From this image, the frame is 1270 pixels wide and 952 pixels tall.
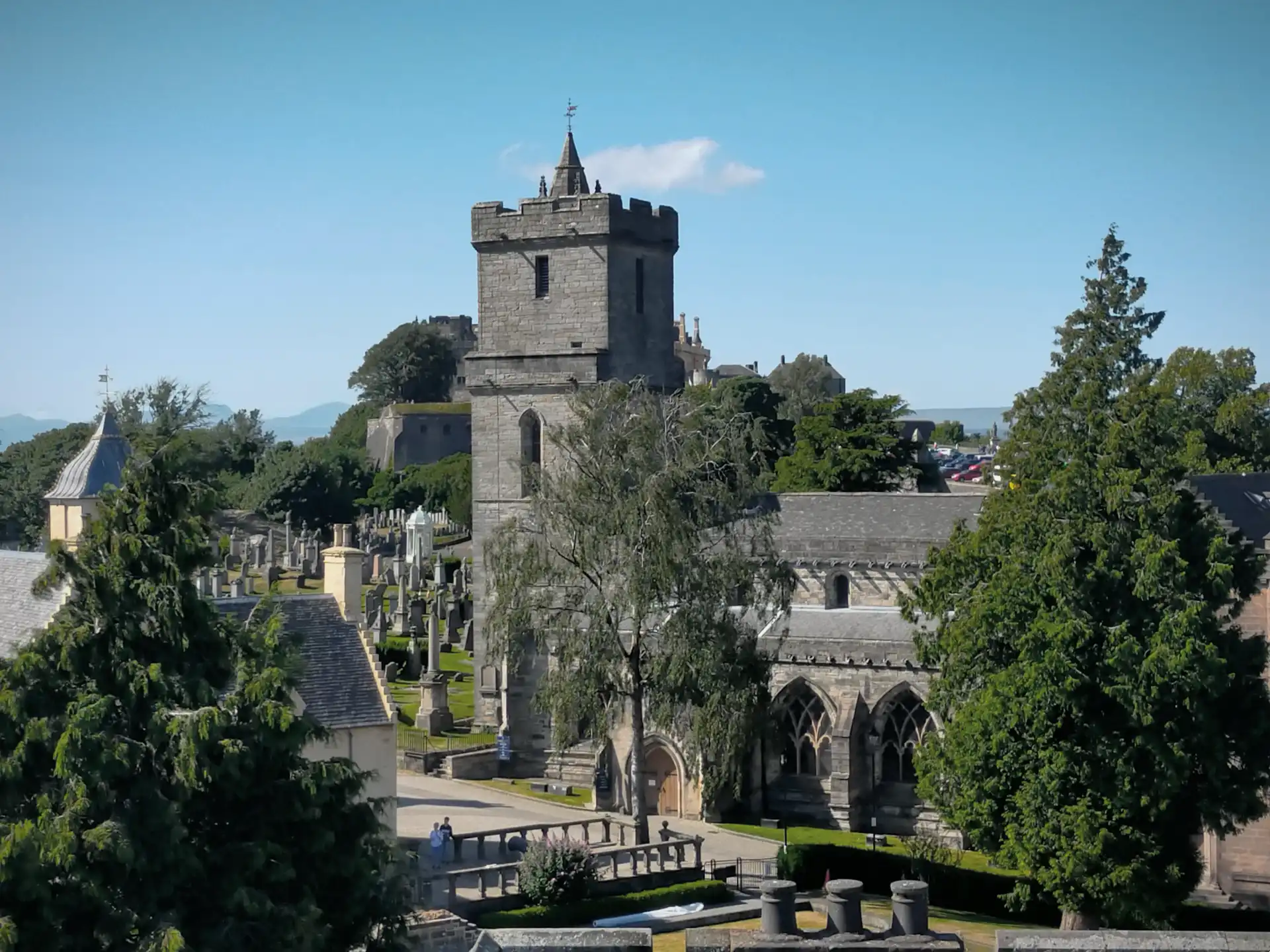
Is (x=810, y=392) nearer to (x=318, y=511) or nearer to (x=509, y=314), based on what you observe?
(x=318, y=511)

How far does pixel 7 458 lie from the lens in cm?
10256

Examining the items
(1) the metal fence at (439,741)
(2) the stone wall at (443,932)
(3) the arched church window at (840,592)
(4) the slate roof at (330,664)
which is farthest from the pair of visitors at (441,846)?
(3) the arched church window at (840,592)

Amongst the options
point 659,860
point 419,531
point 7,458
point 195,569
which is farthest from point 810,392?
point 195,569

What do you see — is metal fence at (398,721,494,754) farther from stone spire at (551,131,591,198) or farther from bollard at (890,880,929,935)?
bollard at (890,880,929,935)

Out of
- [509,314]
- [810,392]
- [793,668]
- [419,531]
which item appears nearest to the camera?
[793,668]

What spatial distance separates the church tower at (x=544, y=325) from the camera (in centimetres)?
4878

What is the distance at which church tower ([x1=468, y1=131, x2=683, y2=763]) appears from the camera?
160 ft

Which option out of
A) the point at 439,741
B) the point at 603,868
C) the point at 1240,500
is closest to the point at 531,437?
the point at 439,741

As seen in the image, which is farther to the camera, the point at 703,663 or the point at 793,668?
the point at 793,668

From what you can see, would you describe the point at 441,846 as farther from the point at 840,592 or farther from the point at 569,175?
the point at 569,175

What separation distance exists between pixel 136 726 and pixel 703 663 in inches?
734

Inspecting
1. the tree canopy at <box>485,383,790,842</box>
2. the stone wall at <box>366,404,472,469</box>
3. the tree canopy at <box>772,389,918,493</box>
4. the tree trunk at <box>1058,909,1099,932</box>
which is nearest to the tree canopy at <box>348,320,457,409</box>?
the stone wall at <box>366,404,472,469</box>

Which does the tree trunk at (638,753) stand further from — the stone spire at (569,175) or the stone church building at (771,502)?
the stone spire at (569,175)

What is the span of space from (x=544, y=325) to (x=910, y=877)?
2189 cm
